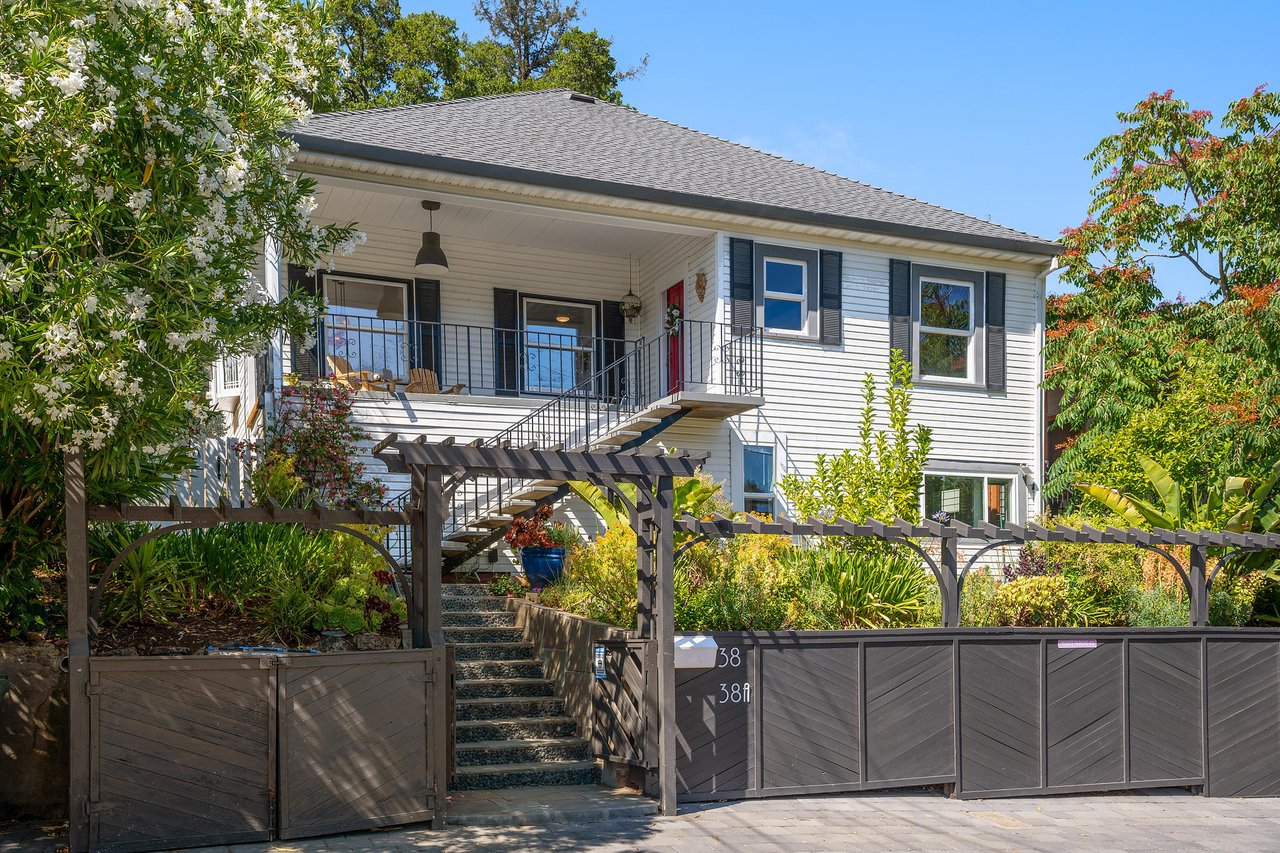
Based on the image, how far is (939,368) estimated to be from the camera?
16.5 metres

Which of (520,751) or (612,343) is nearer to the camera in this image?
(520,751)

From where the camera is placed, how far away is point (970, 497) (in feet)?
54.1

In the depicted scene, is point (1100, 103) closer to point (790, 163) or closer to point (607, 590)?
point (790, 163)

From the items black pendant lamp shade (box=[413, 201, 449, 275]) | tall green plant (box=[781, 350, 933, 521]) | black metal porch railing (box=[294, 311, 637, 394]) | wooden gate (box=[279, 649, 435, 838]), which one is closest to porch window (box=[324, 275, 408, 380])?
black metal porch railing (box=[294, 311, 637, 394])

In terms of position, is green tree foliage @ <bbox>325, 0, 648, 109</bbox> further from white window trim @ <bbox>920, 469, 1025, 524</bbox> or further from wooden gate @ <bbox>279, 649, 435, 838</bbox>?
wooden gate @ <bbox>279, 649, 435, 838</bbox>

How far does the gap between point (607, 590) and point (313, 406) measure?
4.52m

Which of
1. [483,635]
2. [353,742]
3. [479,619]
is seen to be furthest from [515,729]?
[353,742]

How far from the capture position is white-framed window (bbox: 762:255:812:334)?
15469mm

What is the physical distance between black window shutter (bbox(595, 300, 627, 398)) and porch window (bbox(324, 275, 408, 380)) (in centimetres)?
284

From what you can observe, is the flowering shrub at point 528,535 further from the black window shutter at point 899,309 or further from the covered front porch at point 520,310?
the black window shutter at point 899,309

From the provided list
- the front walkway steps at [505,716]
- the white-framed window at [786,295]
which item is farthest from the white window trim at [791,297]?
the front walkway steps at [505,716]

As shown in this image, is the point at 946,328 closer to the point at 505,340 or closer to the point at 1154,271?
the point at 1154,271

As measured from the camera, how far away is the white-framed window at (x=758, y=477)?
15.1 metres

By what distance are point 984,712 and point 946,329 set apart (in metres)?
8.33
